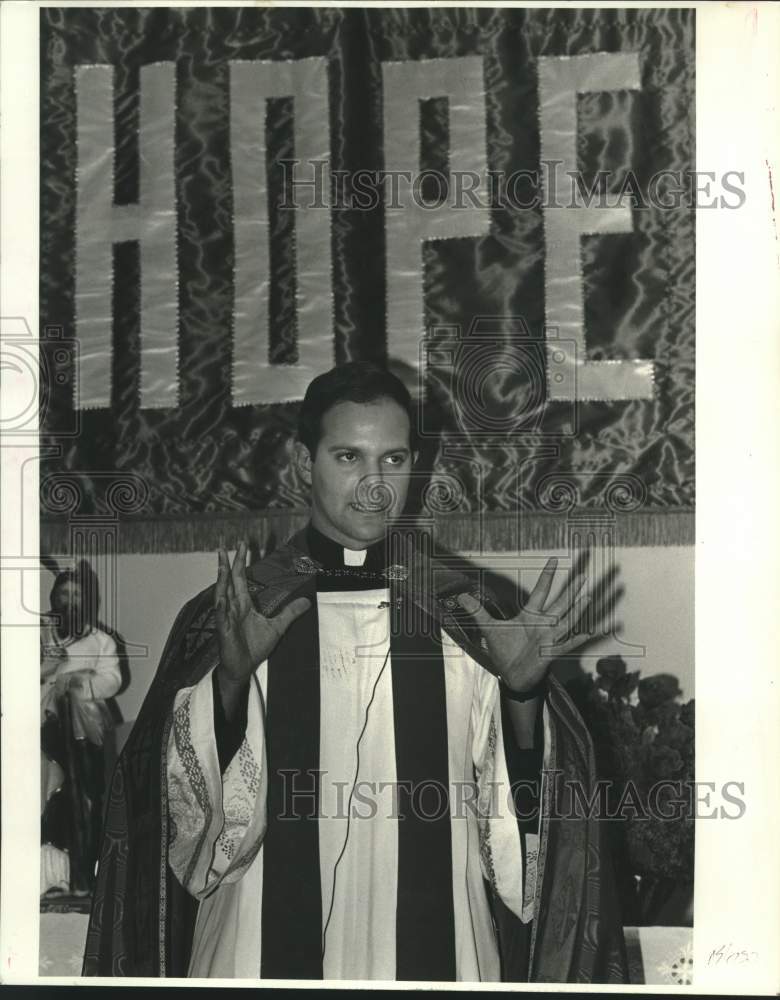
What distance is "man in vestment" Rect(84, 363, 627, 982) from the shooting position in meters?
2.05

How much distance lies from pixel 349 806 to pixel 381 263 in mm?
1075

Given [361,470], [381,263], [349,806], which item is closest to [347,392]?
[361,470]

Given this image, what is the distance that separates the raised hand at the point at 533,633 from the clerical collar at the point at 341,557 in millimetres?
189

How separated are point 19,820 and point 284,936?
1.90 ft

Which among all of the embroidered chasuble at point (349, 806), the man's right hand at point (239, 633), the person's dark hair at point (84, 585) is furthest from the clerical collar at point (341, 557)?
the person's dark hair at point (84, 585)

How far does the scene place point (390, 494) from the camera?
2.11 m

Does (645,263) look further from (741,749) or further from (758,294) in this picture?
(741,749)

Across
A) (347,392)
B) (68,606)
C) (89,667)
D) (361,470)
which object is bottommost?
(89,667)

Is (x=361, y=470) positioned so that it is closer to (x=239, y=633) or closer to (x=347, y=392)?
(x=347, y=392)

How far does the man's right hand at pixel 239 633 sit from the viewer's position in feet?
6.74

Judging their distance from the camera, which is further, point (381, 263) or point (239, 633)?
point (381, 263)

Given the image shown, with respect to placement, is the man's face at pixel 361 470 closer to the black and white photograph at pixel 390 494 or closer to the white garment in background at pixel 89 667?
the black and white photograph at pixel 390 494

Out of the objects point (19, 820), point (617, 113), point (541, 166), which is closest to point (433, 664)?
point (19, 820)

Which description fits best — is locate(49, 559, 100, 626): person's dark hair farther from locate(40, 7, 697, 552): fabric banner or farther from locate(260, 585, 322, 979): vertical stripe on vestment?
locate(260, 585, 322, 979): vertical stripe on vestment
